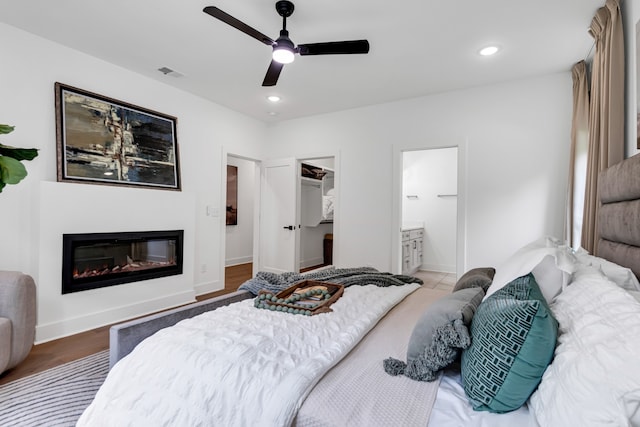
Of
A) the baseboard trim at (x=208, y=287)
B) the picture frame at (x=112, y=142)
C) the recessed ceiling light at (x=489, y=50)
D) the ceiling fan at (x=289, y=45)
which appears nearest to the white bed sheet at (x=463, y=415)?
the ceiling fan at (x=289, y=45)

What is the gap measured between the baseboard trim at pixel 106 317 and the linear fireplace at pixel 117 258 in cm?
28

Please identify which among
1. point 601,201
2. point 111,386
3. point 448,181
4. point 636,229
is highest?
point 448,181

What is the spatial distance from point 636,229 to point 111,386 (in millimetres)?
2323

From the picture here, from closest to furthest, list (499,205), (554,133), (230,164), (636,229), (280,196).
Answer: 1. (636,229)
2. (554,133)
3. (499,205)
4. (280,196)
5. (230,164)

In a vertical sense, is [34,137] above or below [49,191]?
above

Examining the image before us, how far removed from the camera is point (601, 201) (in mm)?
1901

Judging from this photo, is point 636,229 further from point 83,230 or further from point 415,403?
point 83,230

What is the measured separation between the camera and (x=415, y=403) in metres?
0.99

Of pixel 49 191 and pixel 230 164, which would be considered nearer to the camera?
pixel 49 191

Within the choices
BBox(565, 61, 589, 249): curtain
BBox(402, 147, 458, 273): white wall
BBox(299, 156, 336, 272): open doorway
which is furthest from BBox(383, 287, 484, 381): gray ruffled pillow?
BBox(299, 156, 336, 272): open doorway

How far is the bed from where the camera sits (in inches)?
30.8

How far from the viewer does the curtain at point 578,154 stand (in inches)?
112

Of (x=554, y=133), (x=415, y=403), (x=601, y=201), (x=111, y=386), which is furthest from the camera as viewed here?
(x=554, y=133)

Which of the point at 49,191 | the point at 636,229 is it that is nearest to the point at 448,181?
the point at 636,229
